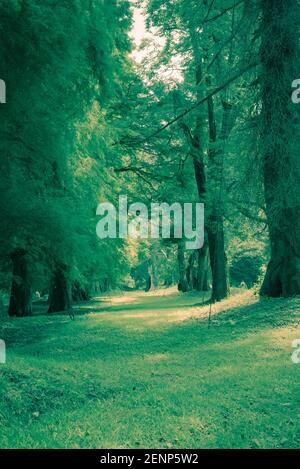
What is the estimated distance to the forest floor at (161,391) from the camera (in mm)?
5008

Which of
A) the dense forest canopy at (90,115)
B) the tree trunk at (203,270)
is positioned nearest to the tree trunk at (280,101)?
the dense forest canopy at (90,115)

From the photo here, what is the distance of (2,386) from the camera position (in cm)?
647

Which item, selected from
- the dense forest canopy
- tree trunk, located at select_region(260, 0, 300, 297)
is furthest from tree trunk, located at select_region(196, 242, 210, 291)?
tree trunk, located at select_region(260, 0, 300, 297)

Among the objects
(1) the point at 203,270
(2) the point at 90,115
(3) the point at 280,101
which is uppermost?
(2) the point at 90,115

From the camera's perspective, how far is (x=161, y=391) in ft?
22.8

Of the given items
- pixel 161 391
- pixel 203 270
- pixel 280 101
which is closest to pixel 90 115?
pixel 280 101

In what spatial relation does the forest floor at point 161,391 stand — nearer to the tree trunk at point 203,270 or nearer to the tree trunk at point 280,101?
the tree trunk at point 280,101

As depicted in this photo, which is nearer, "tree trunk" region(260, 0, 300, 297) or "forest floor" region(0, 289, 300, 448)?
"forest floor" region(0, 289, 300, 448)

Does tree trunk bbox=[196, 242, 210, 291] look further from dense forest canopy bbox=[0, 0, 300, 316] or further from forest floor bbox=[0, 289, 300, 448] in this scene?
forest floor bbox=[0, 289, 300, 448]

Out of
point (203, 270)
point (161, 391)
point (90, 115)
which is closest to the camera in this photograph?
point (161, 391)

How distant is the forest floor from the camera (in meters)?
5.01

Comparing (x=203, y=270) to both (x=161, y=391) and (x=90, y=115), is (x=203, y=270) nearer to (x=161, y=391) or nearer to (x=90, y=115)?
(x=90, y=115)
